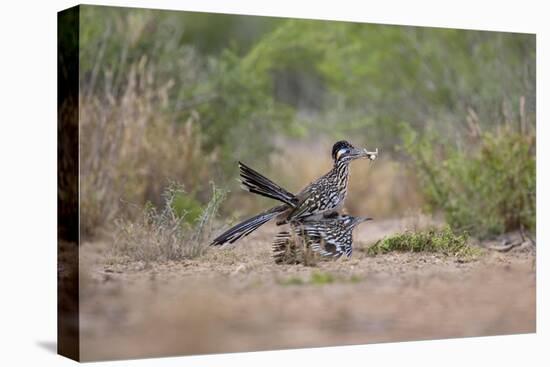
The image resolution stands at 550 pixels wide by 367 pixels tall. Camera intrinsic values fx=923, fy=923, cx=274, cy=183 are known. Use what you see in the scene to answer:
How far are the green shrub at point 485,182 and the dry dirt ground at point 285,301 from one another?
0.95 metres

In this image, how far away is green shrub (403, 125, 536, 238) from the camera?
327 inches

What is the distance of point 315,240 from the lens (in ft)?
22.2

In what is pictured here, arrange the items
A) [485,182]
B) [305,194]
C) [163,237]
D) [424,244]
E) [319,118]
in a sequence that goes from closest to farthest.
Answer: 1. [163,237]
2. [305,194]
3. [424,244]
4. [485,182]
5. [319,118]

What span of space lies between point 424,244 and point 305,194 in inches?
40.5

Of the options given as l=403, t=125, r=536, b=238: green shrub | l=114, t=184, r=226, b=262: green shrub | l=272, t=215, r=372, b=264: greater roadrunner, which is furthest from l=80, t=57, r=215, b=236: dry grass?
l=403, t=125, r=536, b=238: green shrub

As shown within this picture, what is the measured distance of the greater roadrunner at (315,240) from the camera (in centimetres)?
666

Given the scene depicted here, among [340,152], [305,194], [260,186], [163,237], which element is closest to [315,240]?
[305,194]

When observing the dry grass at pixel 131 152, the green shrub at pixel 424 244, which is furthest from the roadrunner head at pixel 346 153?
the dry grass at pixel 131 152

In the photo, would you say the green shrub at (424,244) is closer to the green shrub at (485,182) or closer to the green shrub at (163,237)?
the green shrub at (485,182)

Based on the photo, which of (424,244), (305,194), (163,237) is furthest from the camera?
(424,244)

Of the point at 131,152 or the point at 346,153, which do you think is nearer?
the point at 346,153

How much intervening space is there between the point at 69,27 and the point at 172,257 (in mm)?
1725

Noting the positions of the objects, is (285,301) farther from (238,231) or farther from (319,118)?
(319,118)

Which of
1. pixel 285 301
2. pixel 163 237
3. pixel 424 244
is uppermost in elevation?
pixel 163 237
